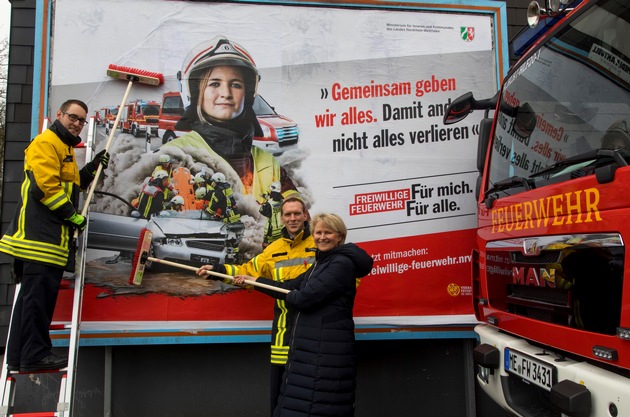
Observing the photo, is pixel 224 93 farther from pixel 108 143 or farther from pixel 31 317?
pixel 31 317

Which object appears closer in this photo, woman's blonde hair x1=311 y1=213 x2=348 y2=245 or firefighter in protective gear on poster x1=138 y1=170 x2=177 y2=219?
woman's blonde hair x1=311 y1=213 x2=348 y2=245

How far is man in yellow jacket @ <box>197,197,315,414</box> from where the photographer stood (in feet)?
10.7

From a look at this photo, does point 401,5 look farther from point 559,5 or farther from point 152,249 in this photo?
point 152,249

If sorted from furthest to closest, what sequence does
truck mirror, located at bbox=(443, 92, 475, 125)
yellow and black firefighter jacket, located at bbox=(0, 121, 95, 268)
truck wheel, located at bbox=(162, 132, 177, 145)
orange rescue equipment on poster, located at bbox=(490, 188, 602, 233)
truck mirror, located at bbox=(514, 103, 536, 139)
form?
truck wheel, located at bbox=(162, 132, 177, 145) → truck mirror, located at bbox=(443, 92, 475, 125) → yellow and black firefighter jacket, located at bbox=(0, 121, 95, 268) → truck mirror, located at bbox=(514, 103, 536, 139) → orange rescue equipment on poster, located at bbox=(490, 188, 602, 233)

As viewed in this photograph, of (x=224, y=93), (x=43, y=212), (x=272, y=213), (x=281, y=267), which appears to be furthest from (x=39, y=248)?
(x=224, y=93)

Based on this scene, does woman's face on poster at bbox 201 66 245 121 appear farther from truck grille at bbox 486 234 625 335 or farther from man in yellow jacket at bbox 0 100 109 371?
truck grille at bbox 486 234 625 335

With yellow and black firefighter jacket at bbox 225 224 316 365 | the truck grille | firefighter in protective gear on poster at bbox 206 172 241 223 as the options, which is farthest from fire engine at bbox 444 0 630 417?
firefighter in protective gear on poster at bbox 206 172 241 223

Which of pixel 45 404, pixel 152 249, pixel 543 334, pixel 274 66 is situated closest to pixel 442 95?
pixel 274 66

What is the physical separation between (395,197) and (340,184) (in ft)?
1.56

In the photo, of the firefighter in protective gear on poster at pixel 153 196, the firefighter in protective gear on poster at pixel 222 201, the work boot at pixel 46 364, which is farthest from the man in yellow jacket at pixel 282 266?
the work boot at pixel 46 364

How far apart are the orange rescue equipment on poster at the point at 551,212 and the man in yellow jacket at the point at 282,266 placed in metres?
1.21

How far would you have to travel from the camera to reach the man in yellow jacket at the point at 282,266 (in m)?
3.25

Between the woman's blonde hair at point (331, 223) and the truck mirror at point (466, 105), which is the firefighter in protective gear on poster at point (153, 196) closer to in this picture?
the woman's blonde hair at point (331, 223)

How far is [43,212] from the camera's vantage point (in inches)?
119
